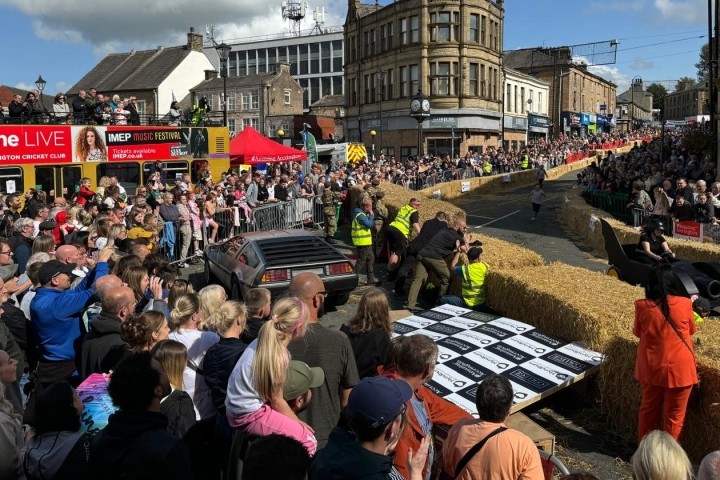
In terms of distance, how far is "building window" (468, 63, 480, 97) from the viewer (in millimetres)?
51031

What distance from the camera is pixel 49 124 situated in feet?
67.8

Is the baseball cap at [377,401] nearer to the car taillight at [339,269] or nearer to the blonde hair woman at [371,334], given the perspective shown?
the blonde hair woman at [371,334]

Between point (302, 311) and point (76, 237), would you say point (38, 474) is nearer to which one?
point (302, 311)

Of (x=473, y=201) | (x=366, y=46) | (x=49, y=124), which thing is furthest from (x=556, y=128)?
(x=49, y=124)

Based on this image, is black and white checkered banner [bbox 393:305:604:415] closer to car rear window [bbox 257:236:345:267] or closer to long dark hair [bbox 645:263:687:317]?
long dark hair [bbox 645:263:687:317]

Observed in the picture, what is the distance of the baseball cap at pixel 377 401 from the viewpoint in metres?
3.07

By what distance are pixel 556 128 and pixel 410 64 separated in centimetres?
3099

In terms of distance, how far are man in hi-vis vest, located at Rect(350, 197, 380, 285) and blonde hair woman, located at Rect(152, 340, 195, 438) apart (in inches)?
362

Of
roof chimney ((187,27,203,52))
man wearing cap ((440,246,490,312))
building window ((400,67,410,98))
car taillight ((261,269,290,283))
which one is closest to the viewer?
man wearing cap ((440,246,490,312))

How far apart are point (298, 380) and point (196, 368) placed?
4.31 ft

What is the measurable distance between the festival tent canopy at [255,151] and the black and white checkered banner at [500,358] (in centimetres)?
1822

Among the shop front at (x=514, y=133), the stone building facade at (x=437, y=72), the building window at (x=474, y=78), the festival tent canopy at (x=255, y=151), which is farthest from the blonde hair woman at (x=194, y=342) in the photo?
the shop front at (x=514, y=133)

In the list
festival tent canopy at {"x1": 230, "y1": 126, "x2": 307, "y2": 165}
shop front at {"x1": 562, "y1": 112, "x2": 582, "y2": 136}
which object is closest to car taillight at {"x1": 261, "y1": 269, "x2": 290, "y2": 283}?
festival tent canopy at {"x1": 230, "y1": 126, "x2": 307, "y2": 165}

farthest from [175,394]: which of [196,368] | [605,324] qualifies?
[605,324]
